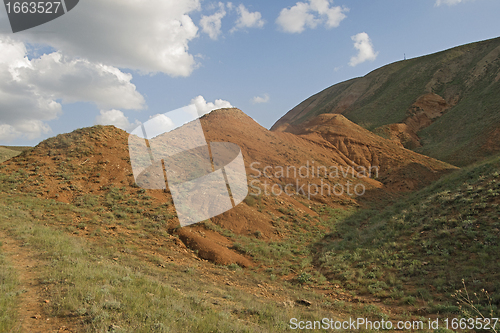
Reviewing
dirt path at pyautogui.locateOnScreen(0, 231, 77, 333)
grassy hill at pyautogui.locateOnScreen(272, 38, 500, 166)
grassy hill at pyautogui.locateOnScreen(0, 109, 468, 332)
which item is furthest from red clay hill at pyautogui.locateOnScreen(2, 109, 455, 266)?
grassy hill at pyautogui.locateOnScreen(272, 38, 500, 166)

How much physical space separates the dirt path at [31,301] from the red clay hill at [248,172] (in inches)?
203

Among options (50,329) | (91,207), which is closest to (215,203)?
(91,207)

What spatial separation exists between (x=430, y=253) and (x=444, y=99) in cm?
5554

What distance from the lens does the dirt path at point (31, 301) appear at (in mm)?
3713

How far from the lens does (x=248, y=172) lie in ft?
64.7

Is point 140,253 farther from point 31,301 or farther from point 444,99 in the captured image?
point 444,99

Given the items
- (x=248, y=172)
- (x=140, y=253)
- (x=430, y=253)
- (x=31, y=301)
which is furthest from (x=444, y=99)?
(x=31, y=301)

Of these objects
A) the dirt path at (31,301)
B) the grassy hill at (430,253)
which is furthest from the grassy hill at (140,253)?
the grassy hill at (430,253)

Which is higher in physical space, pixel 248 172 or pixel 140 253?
pixel 248 172

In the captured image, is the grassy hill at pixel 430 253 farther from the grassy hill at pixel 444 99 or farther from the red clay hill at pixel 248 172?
the grassy hill at pixel 444 99

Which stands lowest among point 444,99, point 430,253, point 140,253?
point 430,253

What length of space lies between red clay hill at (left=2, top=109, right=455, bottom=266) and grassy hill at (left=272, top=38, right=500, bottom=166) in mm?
8833

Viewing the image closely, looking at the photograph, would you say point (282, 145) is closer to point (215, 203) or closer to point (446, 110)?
point (215, 203)

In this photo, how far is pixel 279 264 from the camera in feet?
33.8
